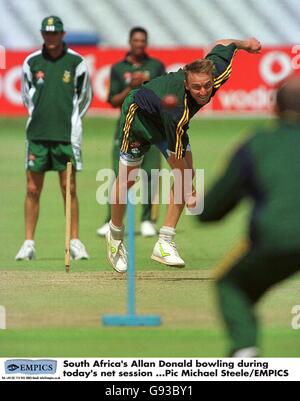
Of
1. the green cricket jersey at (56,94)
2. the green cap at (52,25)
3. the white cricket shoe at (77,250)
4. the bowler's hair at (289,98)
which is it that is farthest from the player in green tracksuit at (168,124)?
the bowler's hair at (289,98)

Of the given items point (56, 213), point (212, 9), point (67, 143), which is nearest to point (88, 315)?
point (67, 143)

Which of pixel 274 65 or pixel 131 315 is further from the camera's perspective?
pixel 274 65

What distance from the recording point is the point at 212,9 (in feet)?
115

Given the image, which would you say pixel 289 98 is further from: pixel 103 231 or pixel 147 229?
pixel 103 231

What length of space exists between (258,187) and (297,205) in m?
0.21

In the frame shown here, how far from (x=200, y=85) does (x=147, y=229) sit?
415cm

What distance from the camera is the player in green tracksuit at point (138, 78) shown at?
14250 millimetres

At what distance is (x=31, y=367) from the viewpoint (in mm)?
7957

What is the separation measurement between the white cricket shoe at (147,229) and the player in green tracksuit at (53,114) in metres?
1.78

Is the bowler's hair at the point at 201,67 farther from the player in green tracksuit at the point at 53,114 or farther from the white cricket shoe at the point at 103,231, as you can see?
the white cricket shoe at the point at 103,231

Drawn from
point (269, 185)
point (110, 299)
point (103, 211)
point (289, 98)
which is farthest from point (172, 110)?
point (103, 211)

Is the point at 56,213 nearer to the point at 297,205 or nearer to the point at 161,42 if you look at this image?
the point at 297,205

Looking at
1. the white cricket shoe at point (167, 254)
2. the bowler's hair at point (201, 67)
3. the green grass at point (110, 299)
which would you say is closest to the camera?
the green grass at point (110, 299)

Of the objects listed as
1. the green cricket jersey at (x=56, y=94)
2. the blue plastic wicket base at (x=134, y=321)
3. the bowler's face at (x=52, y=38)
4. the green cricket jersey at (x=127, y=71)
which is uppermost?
the green cricket jersey at (x=127, y=71)
